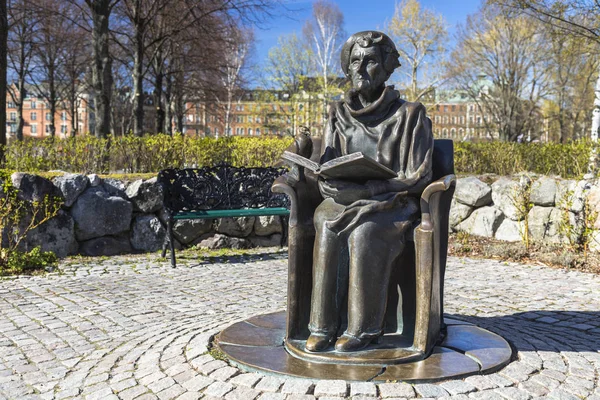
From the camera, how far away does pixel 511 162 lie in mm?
12430

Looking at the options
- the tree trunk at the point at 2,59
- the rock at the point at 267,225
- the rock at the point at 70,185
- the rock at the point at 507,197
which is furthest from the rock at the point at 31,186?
the rock at the point at 507,197

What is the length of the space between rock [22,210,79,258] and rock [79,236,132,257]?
17cm

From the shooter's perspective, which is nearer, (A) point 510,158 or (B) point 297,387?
(B) point 297,387

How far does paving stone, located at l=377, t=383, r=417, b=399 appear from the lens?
9.56 feet

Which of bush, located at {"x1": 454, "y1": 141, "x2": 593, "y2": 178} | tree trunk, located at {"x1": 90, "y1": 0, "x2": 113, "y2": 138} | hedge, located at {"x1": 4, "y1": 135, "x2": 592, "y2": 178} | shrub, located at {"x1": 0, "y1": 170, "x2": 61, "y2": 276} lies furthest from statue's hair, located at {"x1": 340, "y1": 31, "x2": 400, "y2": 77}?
tree trunk, located at {"x1": 90, "y1": 0, "x2": 113, "y2": 138}

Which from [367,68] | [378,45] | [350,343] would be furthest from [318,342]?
[378,45]

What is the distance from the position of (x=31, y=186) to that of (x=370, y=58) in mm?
6058

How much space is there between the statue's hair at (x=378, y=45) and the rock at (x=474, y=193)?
705 centimetres

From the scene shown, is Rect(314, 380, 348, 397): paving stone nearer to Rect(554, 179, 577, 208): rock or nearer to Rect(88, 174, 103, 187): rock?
Rect(88, 174, 103, 187): rock

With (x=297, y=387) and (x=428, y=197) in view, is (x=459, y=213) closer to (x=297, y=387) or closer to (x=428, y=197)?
(x=428, y=197)

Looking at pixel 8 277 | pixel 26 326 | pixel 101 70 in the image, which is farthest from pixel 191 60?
pixel 26 326

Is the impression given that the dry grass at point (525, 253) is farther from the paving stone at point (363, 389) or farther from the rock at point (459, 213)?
the paving stone at point (363, 389)

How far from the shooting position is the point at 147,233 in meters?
9.01

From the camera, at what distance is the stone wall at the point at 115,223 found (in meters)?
8.20
